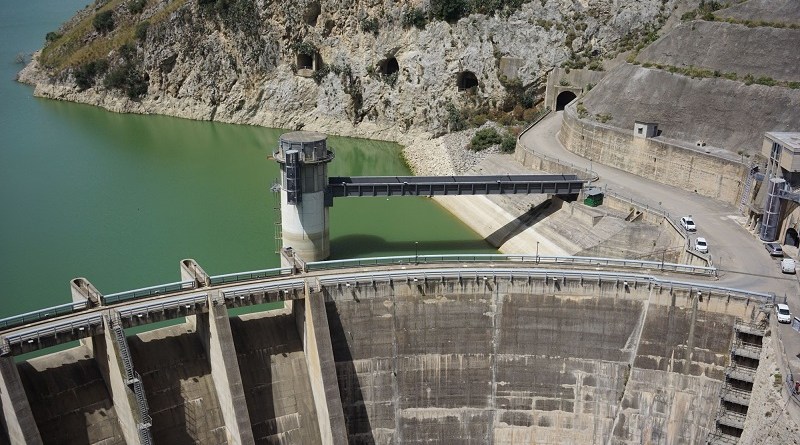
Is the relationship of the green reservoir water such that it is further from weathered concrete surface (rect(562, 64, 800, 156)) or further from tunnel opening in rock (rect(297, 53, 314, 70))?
weathered concrete surface (rect(562, 64, 800, 156))

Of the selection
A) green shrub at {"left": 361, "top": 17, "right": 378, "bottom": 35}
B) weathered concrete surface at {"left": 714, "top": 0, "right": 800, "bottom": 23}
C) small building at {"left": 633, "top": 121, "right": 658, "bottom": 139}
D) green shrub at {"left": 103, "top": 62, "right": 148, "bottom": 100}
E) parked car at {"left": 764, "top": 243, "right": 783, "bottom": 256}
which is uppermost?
green shrub at {"left": 361, "top": 17, "right": 378, "bottom": 35}

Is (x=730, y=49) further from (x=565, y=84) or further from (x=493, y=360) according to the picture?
(x=493, y=360)

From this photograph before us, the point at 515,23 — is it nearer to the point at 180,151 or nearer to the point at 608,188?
the point at 608,188

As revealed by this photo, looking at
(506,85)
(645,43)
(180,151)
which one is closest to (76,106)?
(180,151)

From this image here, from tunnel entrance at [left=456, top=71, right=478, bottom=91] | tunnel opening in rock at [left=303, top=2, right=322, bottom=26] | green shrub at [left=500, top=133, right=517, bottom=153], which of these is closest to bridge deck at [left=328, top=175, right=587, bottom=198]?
green shrub at [left=500, top=133, right=517, bottom=153]

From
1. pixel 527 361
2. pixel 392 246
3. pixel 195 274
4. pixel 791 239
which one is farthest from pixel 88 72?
pixel 791 239

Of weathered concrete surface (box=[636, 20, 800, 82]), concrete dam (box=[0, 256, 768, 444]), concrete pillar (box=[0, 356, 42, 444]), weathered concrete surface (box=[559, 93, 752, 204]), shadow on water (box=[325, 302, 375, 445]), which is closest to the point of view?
concrete pillar (box=[0, 356, 42, 444])

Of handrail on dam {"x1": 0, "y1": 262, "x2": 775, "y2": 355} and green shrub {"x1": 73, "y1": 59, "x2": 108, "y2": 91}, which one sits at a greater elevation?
green shrub {"x1": 73, "y1": 59, "x2": 108, "y2": 91}
